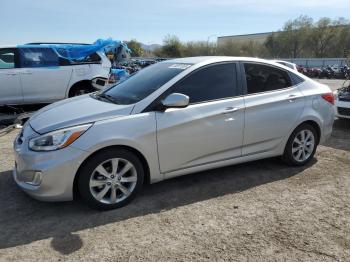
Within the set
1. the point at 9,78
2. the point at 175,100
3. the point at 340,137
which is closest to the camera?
the point at 175,100

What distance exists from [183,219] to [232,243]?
641 mm

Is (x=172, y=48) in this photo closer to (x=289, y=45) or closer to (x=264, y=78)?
(x=289, y=45)

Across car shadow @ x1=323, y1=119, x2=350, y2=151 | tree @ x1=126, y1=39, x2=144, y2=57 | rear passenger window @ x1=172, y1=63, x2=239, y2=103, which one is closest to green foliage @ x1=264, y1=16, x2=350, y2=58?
tree @ x1=126, y1=39, x2=144, y2=57

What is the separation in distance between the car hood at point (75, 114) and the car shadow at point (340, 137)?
4397mm

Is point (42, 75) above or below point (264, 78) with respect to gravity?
below

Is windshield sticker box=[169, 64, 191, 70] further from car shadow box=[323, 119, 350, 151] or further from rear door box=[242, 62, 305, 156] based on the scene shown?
car shadow box=[323, 119, 350, 151]

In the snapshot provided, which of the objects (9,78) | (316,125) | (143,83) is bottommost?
(316,125)

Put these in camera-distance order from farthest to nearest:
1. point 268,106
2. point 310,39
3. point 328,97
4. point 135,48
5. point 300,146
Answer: point 135,48 < point 310,39 < point 328,97 < point 300,146 < point 268,106

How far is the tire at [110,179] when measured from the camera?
153 inches

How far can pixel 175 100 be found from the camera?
13.6 ft

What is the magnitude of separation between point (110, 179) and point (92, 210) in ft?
1.32

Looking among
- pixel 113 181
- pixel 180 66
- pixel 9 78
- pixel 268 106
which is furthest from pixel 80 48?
pixel 113 181

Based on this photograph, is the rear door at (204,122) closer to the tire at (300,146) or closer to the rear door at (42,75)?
the tire at (300,146)

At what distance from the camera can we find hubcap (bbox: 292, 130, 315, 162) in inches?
214
